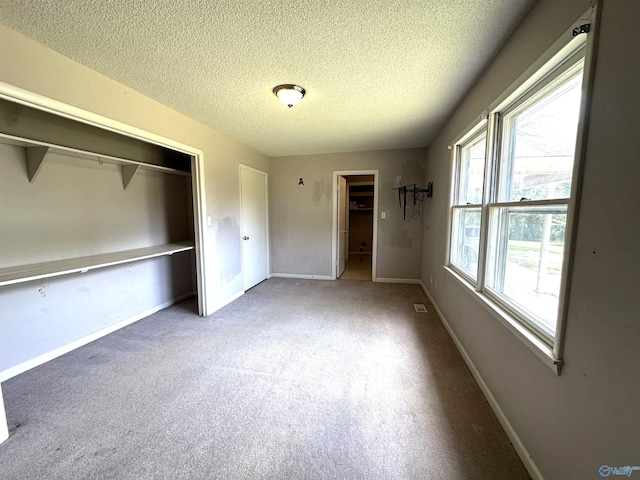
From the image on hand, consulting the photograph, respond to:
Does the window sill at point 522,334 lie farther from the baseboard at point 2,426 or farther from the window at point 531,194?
the baseboard at point 2,426

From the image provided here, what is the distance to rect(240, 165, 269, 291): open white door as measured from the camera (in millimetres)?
4113

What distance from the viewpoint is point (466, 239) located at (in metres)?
2.58

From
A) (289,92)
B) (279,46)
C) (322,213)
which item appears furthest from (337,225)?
(279,46)

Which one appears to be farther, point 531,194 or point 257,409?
point 257,409

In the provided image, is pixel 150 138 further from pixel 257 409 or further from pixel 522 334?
pixel 522 334

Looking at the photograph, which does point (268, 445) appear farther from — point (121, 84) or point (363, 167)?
point (363, 167)

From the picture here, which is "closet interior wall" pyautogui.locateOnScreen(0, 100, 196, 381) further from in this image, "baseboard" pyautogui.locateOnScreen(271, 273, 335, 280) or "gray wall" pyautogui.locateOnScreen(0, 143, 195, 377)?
"baseboard" pyautogui.locateOnScreen(271, 273, 335, 280)

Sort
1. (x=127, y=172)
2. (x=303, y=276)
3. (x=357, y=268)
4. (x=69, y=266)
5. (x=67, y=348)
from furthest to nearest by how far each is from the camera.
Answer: (x=357, y=268), (x=303, y=276), (x=127, y=172), (x=67, y=348), (x=69, y=266)

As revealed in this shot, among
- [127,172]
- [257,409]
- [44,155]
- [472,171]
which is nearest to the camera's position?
[257,409]

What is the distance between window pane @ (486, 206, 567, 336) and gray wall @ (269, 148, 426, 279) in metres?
2.61

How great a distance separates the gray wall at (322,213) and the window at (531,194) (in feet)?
7.19

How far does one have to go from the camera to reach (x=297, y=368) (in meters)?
2.12

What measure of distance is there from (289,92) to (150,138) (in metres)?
1.41

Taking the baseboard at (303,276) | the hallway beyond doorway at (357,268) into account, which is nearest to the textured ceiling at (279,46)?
the baseboard at (303,276)
